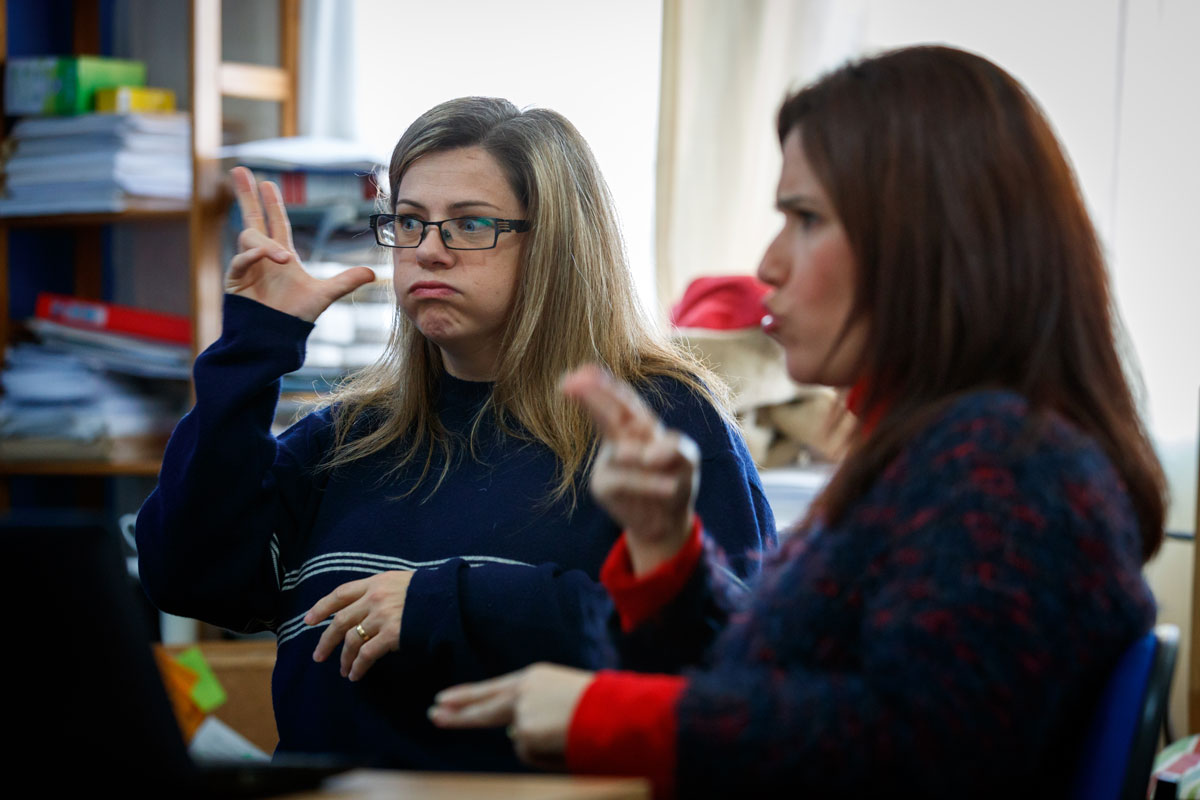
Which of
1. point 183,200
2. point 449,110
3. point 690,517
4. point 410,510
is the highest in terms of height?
point 449,110

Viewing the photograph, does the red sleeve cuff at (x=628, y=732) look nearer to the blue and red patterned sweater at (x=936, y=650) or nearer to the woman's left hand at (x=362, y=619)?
the blue and red patterned sweater at (x=936, y=650)

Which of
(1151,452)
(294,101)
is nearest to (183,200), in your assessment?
(294,101)

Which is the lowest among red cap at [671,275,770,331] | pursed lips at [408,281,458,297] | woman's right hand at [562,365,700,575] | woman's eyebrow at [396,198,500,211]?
red cap at [671,275,770,331]

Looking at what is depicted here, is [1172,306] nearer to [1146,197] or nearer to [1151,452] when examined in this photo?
[1146,197]

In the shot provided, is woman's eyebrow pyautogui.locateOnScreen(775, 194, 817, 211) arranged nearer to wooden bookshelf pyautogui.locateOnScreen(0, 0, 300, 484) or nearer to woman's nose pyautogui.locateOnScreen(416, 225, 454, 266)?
woman's nose pyautogui.locateOnScreen(416, 225, 454, 266)

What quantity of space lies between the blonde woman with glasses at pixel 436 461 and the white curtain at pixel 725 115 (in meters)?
1.00

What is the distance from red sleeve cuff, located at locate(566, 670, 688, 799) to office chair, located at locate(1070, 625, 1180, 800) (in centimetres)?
Answer: 28

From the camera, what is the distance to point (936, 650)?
72 centimetres

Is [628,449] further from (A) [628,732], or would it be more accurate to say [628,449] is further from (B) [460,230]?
(B) [460,230]

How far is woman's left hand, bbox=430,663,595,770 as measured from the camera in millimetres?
812

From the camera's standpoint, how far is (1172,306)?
2.30 metres

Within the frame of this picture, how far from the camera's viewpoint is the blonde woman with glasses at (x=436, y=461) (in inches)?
53.3

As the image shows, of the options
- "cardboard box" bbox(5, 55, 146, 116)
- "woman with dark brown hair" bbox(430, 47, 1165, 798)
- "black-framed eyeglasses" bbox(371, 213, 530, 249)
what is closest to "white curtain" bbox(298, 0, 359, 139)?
"cardboard box" bbox(5, 55, 146, 116)

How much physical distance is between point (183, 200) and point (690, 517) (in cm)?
192
